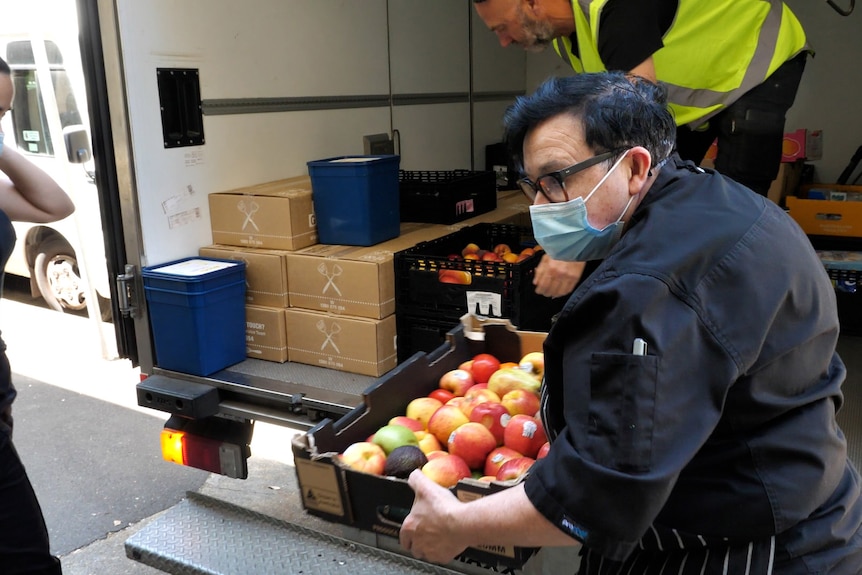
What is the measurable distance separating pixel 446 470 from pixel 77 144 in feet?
12.0

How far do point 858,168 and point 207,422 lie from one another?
4.54 meters

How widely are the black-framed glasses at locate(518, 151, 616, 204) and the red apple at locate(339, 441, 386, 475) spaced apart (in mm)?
891

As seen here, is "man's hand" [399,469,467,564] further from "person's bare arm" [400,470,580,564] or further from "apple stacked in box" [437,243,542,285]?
"apple stacked in box" [437,243,542,285]

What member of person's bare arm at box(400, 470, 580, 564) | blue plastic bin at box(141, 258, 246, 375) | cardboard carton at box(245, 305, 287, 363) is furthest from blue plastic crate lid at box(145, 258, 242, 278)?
person's bare arm at box(400, 470, 580, 564)

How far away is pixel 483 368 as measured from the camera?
2586 millimetres

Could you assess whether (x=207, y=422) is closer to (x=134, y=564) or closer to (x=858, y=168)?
(x=134, y=564)

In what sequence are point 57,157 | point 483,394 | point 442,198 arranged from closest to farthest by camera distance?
1. point 483,394
2. point 442,198
3. point 57,157

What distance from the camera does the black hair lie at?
4.33 ft

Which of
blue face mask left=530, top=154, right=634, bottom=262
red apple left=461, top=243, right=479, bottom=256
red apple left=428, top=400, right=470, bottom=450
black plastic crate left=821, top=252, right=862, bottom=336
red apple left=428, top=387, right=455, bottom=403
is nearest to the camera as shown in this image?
blue face mask left=530, top=154, right=634, bottom=262

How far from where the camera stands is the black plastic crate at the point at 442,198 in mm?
3844

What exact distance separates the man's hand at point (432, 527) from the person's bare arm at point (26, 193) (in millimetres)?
1791

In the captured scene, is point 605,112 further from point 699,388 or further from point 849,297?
point 849,297

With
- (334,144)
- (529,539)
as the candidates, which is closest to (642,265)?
(529,539)

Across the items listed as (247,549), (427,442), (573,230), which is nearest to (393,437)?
(427,442)
